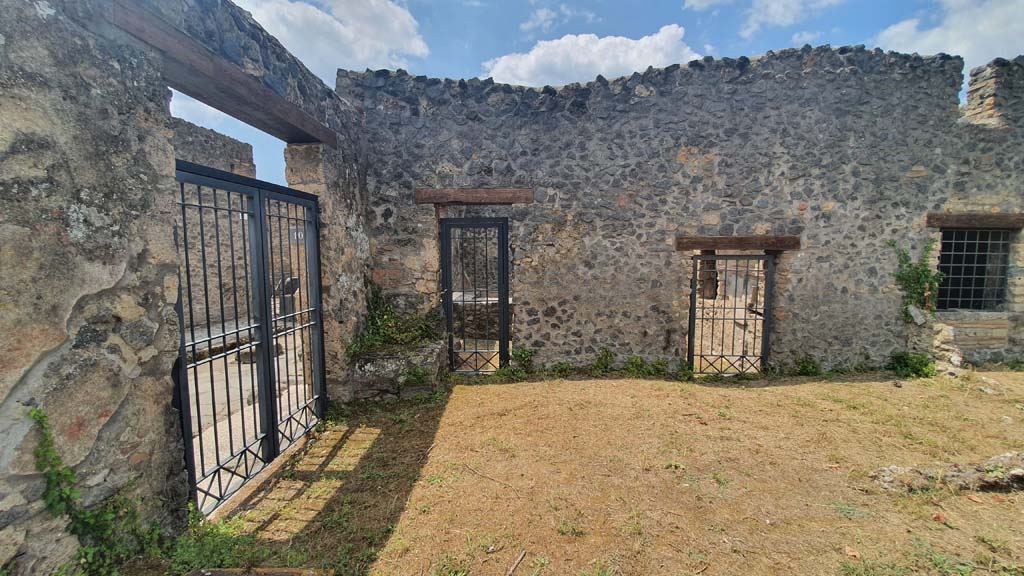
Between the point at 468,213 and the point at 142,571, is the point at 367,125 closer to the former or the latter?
the point at 468,213

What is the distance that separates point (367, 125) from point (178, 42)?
3125mm

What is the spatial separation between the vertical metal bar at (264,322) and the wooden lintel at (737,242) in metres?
5.14

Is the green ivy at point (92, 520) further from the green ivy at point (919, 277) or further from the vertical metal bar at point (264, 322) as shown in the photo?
the green ivy at point (919, 277)

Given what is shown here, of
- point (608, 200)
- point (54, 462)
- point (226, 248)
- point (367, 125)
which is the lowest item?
point (54, 462)

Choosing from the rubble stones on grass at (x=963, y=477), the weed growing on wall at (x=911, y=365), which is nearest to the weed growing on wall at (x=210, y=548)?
the rubble stones on grass at (x=963, y=477)

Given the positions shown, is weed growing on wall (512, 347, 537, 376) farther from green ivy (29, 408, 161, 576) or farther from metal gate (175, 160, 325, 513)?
green ivy (29, 408, 161, 576)

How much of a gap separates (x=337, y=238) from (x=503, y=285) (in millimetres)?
2342

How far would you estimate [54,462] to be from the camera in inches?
68.6

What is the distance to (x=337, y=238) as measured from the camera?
4.54m

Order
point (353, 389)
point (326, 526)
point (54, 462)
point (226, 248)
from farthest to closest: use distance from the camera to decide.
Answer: point (226, 248), point (353, 389), point (326, 526), point (54, 462)

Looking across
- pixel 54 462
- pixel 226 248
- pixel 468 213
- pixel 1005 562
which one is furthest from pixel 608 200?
pixel 226 248

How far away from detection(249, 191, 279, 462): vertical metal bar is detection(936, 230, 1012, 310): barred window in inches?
357

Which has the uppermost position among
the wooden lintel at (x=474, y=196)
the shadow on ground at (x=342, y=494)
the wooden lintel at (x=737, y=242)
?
the wooden lintel at (x=474, y=196)

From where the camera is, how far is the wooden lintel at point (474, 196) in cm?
554
